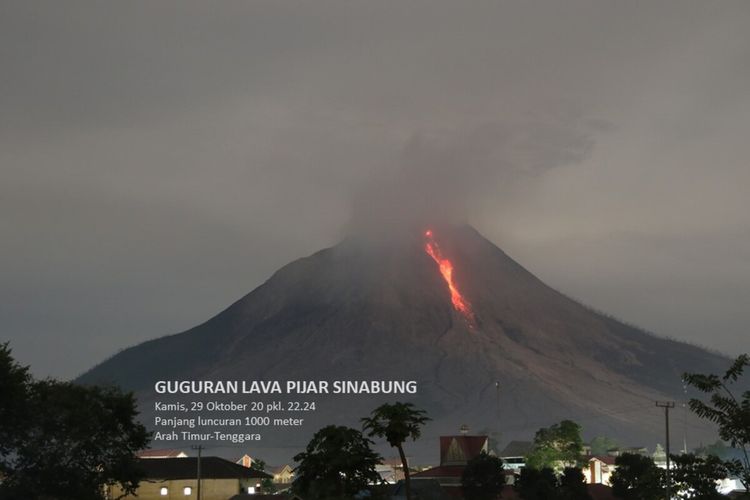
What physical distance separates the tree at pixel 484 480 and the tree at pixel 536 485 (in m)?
3.28

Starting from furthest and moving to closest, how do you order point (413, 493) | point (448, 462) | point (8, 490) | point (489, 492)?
point (448, 462)
point (489, 492)
point (413, 493)
point (8, 490)

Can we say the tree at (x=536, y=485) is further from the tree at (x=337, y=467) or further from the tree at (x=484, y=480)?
the tree at (x=337, y=467)

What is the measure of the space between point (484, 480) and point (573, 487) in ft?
42.9

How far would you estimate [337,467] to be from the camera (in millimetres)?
93188

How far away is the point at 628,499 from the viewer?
14875 centimetres

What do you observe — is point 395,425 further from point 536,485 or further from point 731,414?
point 731,414

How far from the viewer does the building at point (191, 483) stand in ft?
464

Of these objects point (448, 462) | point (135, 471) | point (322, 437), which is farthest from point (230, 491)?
point (448, 462)

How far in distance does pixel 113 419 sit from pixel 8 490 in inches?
566

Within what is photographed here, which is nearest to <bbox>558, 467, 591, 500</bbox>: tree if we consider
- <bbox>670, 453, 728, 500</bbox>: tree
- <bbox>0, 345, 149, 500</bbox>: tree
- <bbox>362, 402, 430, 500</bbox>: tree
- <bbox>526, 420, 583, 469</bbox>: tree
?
<bbox>526, 420, 583, 469</bbox>: tree

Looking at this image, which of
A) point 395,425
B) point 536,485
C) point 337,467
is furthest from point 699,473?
point 536,485

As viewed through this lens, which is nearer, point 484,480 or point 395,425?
point 395,425

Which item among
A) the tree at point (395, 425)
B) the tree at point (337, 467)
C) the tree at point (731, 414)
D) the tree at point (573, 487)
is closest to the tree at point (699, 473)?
the tree at point (731, 414)

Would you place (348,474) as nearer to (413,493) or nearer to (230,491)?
(413,493)
